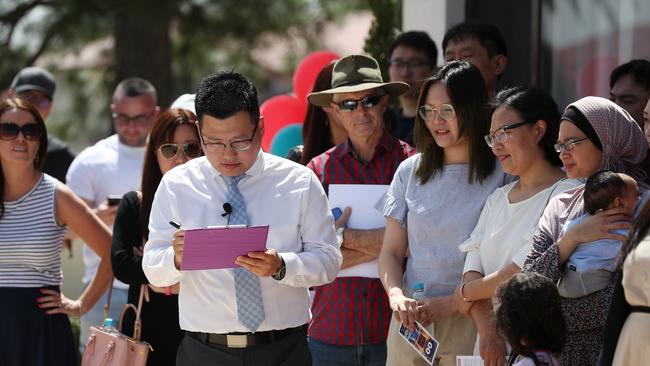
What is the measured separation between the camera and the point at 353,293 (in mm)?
4941

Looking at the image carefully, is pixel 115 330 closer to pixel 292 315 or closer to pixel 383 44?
pixel 292 315

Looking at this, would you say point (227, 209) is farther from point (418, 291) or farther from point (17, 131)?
point (17, 131)

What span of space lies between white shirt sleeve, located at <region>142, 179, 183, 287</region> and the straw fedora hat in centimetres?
125

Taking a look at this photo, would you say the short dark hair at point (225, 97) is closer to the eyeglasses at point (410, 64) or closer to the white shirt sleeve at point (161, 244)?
the white shirt sleeve at point (161, 244)

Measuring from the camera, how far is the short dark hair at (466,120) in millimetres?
4512

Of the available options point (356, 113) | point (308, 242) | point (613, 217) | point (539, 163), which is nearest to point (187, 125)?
point (356, 113)

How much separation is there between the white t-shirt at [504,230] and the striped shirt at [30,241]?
221 cm

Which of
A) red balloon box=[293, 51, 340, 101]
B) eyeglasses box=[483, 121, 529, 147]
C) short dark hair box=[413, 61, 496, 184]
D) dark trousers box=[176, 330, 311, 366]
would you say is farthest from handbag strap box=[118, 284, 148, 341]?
red balloon box=[293, 51, 340, 101]

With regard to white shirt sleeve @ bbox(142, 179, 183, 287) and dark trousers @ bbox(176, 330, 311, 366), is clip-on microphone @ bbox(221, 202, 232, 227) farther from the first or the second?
dark trousers @ bbox(176, 330, 311, 366)

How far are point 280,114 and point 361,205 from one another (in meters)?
2.84

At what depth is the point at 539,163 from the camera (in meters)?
4.21

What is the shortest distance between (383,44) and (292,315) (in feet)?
14.2

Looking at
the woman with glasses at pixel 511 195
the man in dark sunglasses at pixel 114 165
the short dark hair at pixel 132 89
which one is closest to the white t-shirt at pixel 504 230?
the woman with glasses at pixel 511 195

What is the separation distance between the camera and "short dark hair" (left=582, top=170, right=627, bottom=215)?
12.1ft
